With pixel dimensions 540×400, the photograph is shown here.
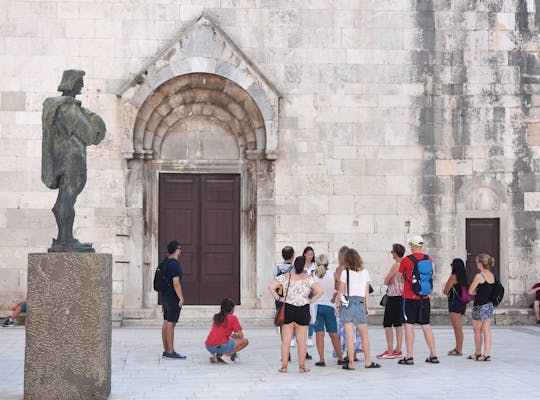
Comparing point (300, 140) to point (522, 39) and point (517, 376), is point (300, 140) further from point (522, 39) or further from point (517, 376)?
point (517, 376)

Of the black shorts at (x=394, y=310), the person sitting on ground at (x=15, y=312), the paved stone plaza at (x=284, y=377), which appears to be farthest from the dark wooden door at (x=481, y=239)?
the person sitting on ground at (x=15, y=312)

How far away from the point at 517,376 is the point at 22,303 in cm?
970

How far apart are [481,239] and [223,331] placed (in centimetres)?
799

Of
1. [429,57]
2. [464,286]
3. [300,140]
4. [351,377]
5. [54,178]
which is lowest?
[351,377]

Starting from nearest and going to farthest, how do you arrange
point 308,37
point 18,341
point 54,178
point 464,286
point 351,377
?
1. point 54,178
2. point 351,377
3. point 464,286
4. point 18,341
5. point 308,37

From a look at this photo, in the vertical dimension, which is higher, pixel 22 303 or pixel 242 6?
pixel 242 6

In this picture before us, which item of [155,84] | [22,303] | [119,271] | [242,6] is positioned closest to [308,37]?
[242,6]

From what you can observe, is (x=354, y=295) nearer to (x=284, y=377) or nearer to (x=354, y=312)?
(x=354, y=312)

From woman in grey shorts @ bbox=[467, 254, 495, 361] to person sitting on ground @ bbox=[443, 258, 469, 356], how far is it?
31 centimetres

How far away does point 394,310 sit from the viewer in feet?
43.3

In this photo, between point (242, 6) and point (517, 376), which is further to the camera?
point (242, 6)

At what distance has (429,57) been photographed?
18.7m

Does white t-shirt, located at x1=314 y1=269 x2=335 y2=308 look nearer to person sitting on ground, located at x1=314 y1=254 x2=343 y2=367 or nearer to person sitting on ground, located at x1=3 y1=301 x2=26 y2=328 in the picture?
person sitting on ground, located at x1=314 y1=254 x2=343 y2=367

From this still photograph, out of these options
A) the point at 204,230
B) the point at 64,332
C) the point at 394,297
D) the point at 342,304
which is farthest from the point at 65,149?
the point at 204,230
